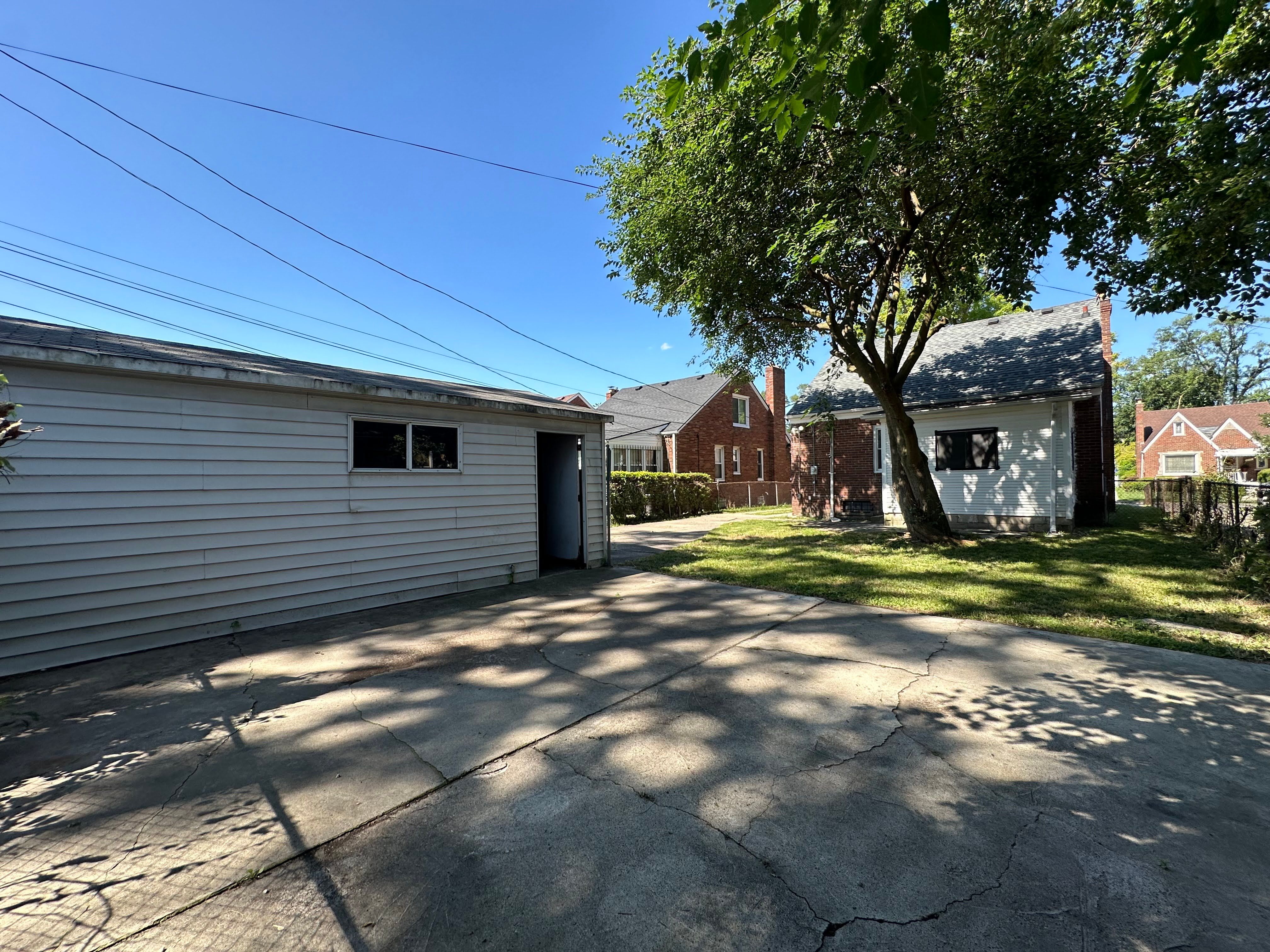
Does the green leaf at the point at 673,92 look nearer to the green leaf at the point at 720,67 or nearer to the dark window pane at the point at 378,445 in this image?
the green leaf at the point at 720,67

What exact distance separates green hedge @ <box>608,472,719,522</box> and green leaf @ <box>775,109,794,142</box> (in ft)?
47.5

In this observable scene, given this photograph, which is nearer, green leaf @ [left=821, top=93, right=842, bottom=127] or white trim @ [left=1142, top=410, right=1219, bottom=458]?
green leaf @ [left=821, top=93, right=842, bottom=127]

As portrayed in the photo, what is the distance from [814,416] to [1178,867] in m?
14.6

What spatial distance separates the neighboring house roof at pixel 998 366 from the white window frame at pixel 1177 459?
126 ft

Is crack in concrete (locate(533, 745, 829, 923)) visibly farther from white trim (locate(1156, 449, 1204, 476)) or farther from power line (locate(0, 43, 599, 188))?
white trim (locate(1156, 449, 1204, 476))

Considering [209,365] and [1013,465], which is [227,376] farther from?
[1013,465]

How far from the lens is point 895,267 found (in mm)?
10148

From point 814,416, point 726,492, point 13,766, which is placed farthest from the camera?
point 726,492

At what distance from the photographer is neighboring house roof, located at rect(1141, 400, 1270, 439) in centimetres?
4031

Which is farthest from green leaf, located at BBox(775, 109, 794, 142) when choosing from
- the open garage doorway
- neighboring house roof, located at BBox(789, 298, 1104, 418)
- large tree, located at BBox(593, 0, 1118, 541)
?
neighboring house roof, located at BBox(789, 298, 1104, 418)

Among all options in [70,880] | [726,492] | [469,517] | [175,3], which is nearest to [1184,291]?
[469,517]

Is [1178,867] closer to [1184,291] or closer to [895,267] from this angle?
[1184,291]

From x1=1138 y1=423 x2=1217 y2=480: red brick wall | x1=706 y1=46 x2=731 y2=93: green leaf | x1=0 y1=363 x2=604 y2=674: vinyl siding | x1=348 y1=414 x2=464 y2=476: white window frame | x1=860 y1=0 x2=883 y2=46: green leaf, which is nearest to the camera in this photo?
x1=860 y1=0 x2=883 y2=46: green leaf

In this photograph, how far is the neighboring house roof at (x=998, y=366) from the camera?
43.0 feet
